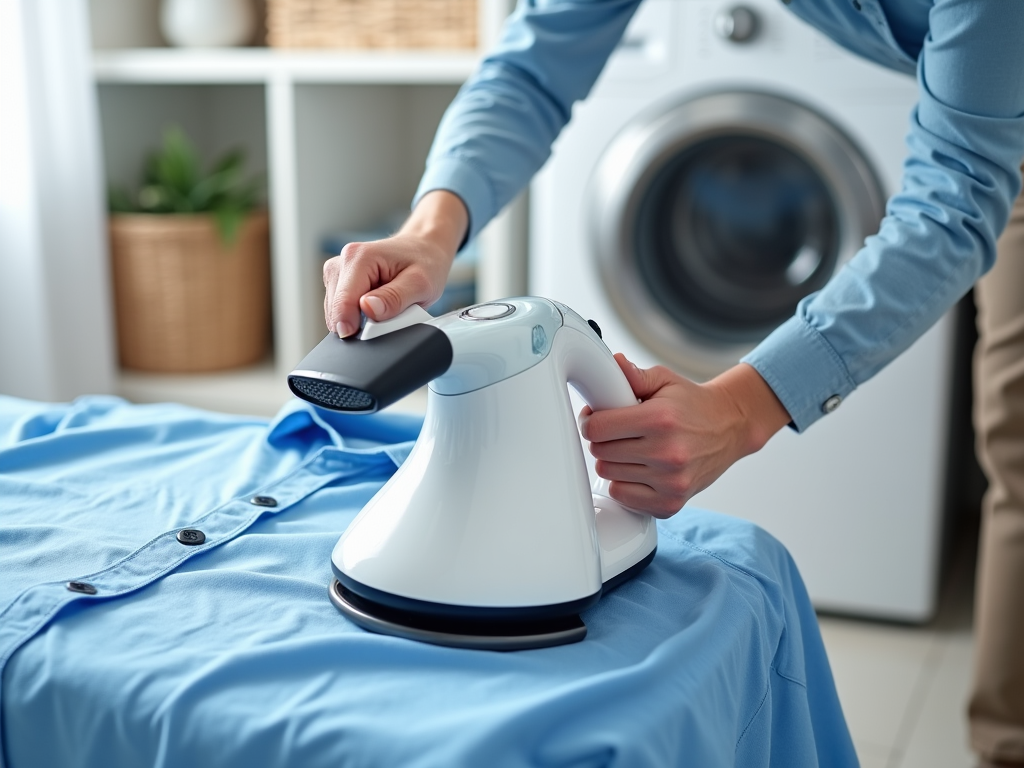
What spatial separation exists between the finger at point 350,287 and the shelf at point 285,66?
1.23 meters

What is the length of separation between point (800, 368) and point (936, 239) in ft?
0.47

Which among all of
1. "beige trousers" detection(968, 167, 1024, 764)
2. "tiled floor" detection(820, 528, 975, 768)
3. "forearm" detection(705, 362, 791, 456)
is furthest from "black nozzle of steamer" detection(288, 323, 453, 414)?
"tiled floor" detection(820, 528, 975, 768)

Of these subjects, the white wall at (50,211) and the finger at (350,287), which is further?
the white wall at (50,211)

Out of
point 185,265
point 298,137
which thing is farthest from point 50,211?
point 298,137

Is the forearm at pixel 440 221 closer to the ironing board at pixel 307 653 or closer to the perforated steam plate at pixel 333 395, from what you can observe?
the ironing board at pixel 307 653

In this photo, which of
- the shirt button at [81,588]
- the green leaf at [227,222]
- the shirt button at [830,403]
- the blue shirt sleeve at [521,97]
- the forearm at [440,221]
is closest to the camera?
the shirt button at [81,588]

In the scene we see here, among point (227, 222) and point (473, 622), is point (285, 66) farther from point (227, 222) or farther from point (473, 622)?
point (473, 622)

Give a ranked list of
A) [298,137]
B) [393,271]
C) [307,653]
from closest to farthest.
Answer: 1. [307,653]
2. [393,271]
3. [298,137]

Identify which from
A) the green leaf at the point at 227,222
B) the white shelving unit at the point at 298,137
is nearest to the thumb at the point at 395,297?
the white shelving unit at the point at 298,137

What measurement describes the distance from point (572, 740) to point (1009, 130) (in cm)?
60

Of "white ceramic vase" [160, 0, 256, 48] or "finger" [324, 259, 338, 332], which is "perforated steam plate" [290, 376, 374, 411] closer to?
"finger" [324, 259, 338, 332]

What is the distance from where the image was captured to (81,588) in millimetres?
631

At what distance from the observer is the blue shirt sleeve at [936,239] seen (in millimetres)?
824

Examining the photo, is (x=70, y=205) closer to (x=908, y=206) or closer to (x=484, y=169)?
(x=484, y=169)
